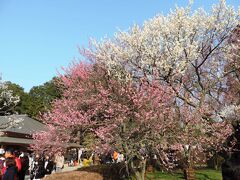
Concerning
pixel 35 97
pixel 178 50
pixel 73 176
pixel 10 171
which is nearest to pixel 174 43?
pixel 178 50

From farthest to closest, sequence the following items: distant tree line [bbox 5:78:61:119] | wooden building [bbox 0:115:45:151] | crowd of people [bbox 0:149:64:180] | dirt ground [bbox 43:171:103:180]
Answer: distant tree line [bbox 5:78:61:119] → wooden building [bbox 0:115:45:151] → dirt ground [bbox 43:171:103:180] → crowd of people [bbox 0:149:64:180]

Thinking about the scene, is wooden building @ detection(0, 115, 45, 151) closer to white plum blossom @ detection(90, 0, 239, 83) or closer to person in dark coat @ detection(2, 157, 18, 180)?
white plum blossom @ detection(90, 0, 239, 83)

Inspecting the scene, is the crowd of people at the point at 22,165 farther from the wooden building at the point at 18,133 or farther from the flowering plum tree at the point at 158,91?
the wooden building at the point at 18,133

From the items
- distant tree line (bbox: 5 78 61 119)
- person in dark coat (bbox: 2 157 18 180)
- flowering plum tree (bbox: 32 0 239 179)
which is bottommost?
person in dark coat (bbox: 2 157 18 180)

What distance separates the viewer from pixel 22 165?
35.8ft

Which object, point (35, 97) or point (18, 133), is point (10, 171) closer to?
point (18, 133)

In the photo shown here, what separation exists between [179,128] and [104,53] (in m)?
6.15

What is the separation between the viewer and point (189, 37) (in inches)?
695

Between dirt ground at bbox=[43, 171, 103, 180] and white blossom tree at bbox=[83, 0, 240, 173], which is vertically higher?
white blossom tree at bbox=[83, 0, 240, 173]

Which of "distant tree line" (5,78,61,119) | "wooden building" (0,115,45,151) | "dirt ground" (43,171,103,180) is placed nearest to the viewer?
"dirt ground" (43,171,103,180)

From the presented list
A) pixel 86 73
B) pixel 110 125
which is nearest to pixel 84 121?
pixel 110 125

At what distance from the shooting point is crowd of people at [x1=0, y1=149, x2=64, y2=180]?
7.32 metres

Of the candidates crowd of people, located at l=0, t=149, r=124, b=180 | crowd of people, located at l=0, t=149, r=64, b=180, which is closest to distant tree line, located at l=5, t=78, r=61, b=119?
crowd of people, located at l=0, t=149, r=124, b=180

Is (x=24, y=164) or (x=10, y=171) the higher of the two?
(x=24, y=164)
